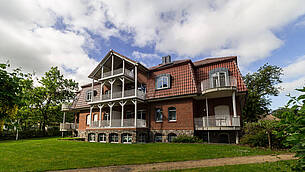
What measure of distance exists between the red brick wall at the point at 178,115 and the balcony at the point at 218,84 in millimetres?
1872

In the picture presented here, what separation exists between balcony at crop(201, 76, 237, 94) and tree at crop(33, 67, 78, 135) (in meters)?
27.7

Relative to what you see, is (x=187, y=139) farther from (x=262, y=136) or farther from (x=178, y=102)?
(x=262, y=136)

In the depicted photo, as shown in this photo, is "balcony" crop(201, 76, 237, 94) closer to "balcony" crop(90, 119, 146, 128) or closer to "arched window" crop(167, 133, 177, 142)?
"arched window" crop(167, 133, 177, 142)

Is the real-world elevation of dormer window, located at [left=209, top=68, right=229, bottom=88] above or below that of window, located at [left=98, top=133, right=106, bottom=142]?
above

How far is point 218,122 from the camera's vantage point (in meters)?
14.5

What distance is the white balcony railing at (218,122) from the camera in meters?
13.6

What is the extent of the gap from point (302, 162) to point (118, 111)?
20.5 m

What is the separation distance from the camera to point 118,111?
2130 centimetres

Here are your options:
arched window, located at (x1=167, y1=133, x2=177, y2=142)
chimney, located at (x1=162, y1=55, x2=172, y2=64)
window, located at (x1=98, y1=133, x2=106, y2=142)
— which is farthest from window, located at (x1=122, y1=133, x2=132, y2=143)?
chimney, located at (x1=162, y1=55, x2=172, y2=64)

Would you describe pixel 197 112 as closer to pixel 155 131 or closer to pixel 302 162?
pixel 155 131

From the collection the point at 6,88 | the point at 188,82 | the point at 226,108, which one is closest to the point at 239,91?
the point at 226,108

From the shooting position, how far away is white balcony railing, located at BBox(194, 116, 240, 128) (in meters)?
13.6

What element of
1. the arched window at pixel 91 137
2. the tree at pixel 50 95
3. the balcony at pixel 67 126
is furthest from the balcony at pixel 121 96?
the tree at pixel 50 95

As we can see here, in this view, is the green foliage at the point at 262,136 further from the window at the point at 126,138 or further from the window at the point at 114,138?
the window at the point at 114,138
